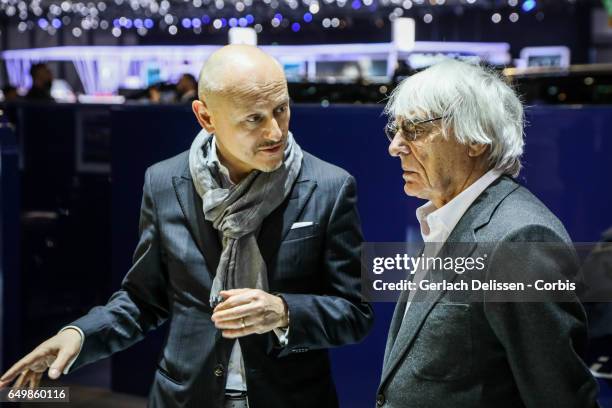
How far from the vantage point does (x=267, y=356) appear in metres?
1.87

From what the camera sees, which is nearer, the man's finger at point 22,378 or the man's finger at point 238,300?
the man's finger at point 238,300

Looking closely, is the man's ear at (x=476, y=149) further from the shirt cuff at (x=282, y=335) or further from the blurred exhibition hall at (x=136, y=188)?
the shirt cuff at (x=282, y=335)

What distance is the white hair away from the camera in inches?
62.1

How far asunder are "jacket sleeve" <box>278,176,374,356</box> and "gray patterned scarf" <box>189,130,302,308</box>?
0.13 meters

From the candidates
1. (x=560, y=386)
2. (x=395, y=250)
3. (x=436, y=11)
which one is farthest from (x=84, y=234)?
(x=436, y=11)

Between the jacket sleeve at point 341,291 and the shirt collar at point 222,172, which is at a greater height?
the shirt collar at point 222,172

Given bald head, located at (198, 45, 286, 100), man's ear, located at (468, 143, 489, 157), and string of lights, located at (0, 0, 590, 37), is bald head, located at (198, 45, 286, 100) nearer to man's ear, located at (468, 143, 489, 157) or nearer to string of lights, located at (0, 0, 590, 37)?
man's ear, located at (468, 143, 489, 157)

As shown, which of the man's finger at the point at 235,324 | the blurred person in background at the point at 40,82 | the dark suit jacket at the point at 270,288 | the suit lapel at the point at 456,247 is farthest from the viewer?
the blurred person in background at the point at 40,82

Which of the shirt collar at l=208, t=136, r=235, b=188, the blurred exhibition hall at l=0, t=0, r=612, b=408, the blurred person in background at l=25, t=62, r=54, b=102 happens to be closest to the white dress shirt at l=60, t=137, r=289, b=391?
the shirt collar at l=208, t=136, r=235, b=188

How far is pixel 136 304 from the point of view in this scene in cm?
202

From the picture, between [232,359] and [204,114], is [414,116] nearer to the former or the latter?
[204,114]

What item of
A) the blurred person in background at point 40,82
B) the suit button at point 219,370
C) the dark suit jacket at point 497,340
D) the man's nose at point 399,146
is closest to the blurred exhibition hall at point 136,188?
the man's nose at point 399,146

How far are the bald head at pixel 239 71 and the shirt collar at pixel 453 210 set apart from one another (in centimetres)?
47

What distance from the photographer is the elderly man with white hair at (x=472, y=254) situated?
1439mm
